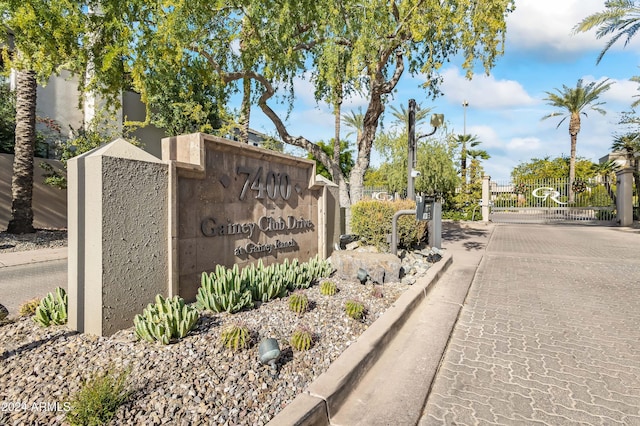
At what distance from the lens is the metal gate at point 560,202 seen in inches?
894

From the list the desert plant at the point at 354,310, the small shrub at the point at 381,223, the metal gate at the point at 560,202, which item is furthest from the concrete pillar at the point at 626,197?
the desert plant at the point at 354,310

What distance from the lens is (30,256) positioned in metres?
8.98

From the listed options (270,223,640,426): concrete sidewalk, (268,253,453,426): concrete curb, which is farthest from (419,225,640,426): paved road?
(268,253,453,426): concrete curb

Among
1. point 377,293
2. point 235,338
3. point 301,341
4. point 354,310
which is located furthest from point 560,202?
point 235,338

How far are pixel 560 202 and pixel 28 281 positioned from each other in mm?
29183

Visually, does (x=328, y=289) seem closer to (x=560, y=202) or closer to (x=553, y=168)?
(x=560, y=202)

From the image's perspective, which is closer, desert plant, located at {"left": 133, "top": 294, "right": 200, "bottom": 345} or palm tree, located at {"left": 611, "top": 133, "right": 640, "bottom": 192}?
desert plant, located at {"left": 133, "top": 294, "right": 200, "bottom": 345}

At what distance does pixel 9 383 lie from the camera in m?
2.57

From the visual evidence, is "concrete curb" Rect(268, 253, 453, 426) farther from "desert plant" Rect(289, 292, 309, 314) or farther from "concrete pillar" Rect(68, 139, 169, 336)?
"concrete pillar" Rect(68, 139, 169, 336)

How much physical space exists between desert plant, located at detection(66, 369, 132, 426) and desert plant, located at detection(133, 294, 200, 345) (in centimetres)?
69

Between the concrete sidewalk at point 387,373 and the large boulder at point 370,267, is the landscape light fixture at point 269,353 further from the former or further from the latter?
the large boulder at point 370,267

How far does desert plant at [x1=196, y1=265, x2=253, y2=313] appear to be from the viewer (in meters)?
3.90

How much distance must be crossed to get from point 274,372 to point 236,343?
1.56ft

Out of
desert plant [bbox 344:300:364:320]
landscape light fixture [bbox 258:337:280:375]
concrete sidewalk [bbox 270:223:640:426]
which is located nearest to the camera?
concrete sidewalk [bbox 270:223:640:426]
